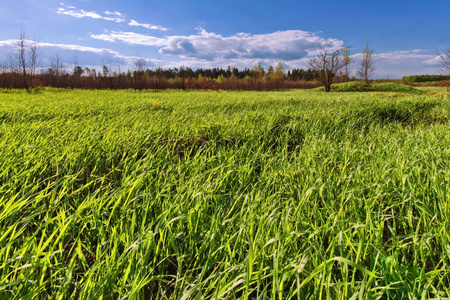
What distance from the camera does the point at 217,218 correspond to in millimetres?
1443

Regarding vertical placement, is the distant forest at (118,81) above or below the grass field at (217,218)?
above

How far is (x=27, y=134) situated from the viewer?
3.05 metres

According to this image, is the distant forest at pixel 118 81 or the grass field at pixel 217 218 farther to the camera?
the distant forest at pixel 118 81

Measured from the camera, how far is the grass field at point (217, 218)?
108cm

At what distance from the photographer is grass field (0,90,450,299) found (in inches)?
42.4

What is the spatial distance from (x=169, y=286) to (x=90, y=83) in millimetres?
47418

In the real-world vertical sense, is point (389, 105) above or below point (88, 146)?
above

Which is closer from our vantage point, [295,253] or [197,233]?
[295,253]

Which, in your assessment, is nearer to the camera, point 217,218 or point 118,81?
point 217,218

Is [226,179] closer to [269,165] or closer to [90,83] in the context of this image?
[269,165]

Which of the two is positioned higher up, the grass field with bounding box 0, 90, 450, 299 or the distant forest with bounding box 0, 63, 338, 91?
the distant forest with bounding box 0, 63, 338, 91

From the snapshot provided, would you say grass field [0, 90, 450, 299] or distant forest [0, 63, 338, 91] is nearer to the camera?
grass field [0, 90, 450, 299]

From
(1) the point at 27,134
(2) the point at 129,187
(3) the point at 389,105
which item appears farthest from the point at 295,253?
(3) the point at 389,105

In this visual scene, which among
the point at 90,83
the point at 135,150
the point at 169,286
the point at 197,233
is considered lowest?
the point at 169,286
